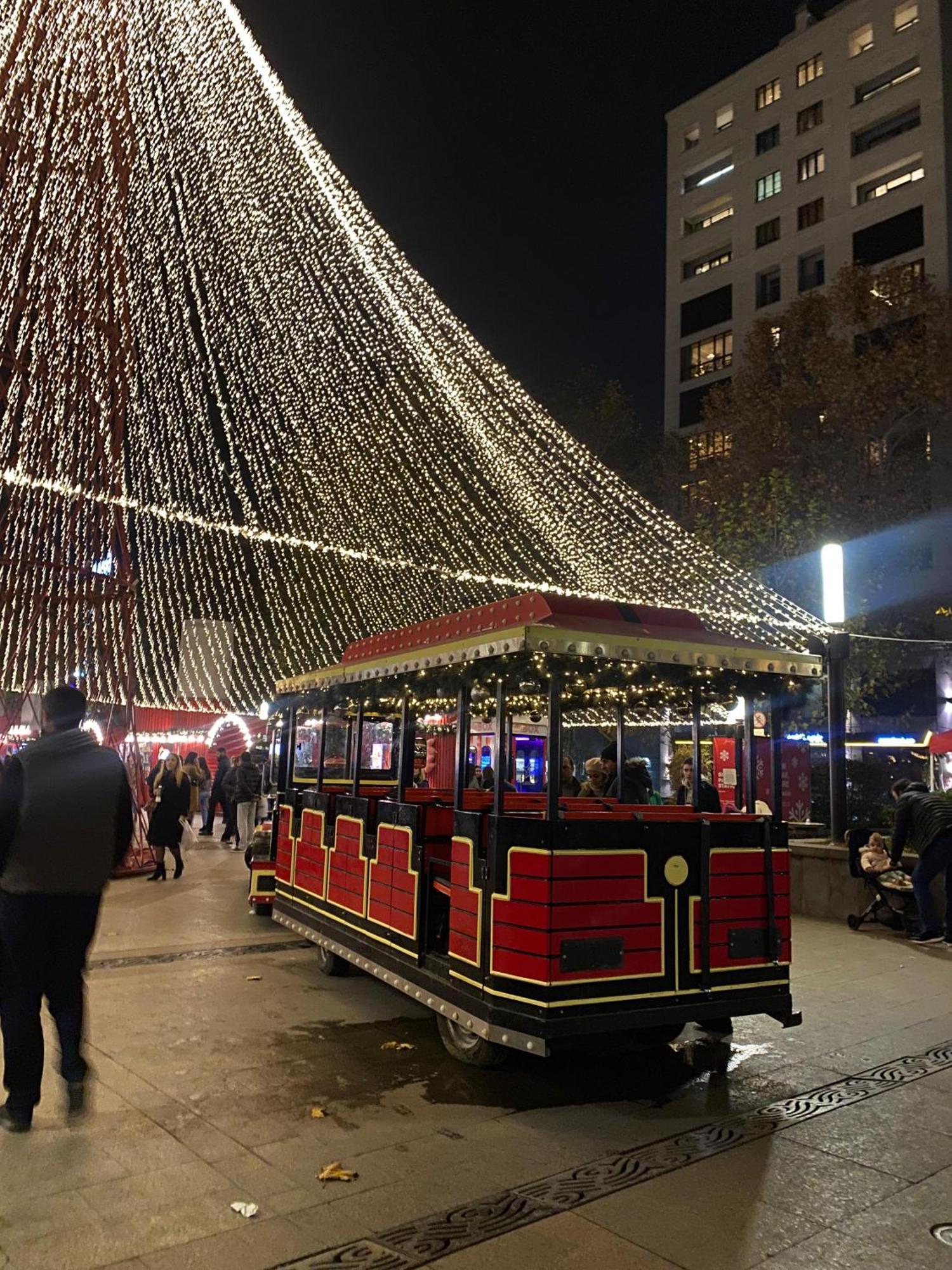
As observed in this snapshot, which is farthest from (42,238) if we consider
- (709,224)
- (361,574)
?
(709,224)

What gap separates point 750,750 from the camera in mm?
6531

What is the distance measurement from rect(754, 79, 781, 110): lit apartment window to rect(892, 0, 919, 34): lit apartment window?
5.37 m

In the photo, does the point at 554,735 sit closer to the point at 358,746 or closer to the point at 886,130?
the point at 358,746

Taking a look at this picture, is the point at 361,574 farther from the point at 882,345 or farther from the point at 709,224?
the point at 709,224

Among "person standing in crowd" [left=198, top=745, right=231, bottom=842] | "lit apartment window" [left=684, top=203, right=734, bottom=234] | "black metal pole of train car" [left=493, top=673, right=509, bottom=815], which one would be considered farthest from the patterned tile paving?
"lit apartment window" [left=684, top=203, right=734, bottom=234]

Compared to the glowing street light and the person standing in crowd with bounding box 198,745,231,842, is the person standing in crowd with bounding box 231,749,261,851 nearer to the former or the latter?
the person standing in crowd with bounding box 198,745,231,842

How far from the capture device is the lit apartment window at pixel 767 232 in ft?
130

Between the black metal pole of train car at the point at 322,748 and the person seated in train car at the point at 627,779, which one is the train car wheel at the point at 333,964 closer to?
the black metal pole of train car at the point at 322,748

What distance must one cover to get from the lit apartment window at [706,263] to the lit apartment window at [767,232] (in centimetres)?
156

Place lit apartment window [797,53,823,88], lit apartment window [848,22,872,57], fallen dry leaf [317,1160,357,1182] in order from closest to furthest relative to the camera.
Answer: fallen dry leaf [317,1160,357,1182] → lit apartment window [848,22,872,57] → lit apartment window [797,53,823,88]

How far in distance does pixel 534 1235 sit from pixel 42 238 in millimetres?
10378

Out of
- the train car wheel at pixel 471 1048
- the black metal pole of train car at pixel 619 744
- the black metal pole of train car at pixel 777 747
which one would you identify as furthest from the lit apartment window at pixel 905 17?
the train car wheel at pixel 471 1048

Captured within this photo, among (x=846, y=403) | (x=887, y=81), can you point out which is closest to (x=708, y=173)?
(x=887, y=81)

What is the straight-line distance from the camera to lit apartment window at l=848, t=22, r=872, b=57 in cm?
3700
